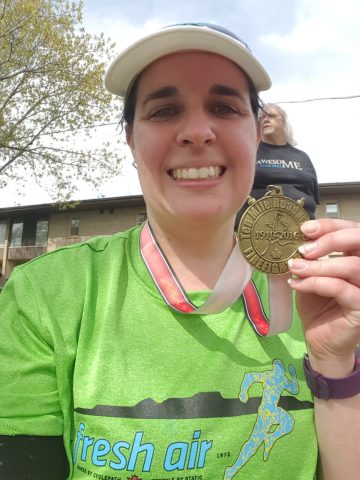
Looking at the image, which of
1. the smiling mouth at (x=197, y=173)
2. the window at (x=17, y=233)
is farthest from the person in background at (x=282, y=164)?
the window at (x=17, y=233)

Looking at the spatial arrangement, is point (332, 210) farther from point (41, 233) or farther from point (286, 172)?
point (286, 172)

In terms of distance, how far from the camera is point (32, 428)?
4.00 ft

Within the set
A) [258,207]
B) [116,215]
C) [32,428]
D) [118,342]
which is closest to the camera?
[32,428]

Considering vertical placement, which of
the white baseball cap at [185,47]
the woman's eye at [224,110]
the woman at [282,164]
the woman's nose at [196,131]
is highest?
the woman at [282,164]

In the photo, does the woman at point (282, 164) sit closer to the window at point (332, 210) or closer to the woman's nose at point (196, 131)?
the woman's nose at point (196, 131)

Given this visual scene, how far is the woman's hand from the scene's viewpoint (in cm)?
121

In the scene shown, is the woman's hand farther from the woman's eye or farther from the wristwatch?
the woman's eye

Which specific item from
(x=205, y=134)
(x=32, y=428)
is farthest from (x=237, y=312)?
(x=32, y=428)

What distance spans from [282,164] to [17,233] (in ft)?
98.5

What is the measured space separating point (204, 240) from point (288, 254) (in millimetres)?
294

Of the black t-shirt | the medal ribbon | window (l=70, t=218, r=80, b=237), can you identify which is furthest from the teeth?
window (l=70, t=218, r=80, b=237)

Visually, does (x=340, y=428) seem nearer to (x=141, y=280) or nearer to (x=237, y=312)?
(x=237, y=312)

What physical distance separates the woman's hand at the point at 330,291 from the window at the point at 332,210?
71.1 feet

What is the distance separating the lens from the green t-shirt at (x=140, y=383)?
122 cm
